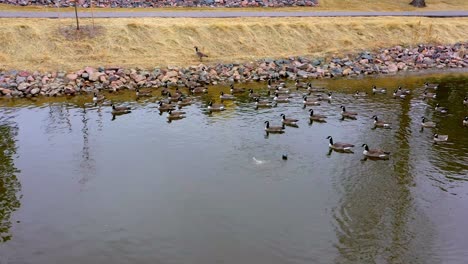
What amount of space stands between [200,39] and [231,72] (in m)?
6.17

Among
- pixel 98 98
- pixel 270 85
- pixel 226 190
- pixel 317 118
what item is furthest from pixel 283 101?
pixel 226 190

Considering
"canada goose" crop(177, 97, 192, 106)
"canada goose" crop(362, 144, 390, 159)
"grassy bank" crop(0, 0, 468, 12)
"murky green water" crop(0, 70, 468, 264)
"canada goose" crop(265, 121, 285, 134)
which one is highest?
"grassy bank" crop(0, 0, 468, 12)

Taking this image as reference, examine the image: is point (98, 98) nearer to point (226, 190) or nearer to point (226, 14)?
point (226, 190)

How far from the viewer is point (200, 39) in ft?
144

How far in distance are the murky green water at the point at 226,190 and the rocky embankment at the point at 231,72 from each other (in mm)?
5308

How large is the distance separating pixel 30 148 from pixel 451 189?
20011 millimetres

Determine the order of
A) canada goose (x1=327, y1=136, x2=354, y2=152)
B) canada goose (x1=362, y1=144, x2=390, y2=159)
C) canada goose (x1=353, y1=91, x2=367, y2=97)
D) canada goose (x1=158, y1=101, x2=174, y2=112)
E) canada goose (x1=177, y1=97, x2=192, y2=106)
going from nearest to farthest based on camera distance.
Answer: canada goose (x1=362, y1=144, x2=390, y2=159), canada goose (x1=327, y1=136, x2=354, y2=152), canada goose (x1=158, y1=101, x2=174, y2=112), canada goose (x1=177, y1=97, x2=192, y2=106), canada goose (x1=353, y1=91, x2=367, y2=97)

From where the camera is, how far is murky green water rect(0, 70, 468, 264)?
15703mm

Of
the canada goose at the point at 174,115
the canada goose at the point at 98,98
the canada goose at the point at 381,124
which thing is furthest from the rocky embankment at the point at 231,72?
the canada goose at the point at 381,124

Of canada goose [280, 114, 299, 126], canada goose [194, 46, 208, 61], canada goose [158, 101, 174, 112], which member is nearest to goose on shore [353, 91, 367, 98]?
canada goose [280, 114, 299, 126]

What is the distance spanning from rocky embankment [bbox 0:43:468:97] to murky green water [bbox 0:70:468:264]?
5.31 meters

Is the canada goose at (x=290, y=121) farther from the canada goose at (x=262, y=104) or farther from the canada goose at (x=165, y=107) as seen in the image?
the canada goose at (x=165, y=107)

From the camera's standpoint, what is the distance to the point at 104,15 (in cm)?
4728

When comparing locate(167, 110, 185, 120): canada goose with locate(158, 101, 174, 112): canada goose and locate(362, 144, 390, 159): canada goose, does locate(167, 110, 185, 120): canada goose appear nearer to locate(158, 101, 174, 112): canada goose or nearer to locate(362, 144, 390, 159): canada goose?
locate(158, 101, 174, 112): canada goose
